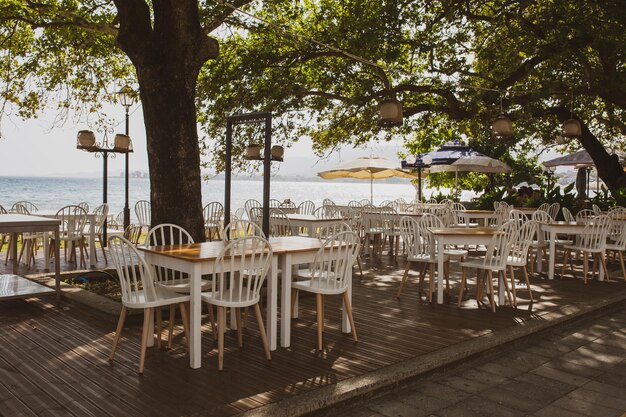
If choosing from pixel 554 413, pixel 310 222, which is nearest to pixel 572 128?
pixel 310 222

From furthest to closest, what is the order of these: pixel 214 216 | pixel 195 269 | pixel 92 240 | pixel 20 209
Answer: pixel 214 216 < pixel 20 209 < pixel 92 240 < pixel 195 269

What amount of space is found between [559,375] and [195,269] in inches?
109

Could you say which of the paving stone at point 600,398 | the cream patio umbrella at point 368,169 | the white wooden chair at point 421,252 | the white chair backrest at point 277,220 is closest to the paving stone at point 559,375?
the paving stone at point 600,398

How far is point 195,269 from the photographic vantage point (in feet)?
12.3

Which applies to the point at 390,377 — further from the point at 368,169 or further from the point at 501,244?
the point at 368,169

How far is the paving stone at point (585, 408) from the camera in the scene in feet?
11.1

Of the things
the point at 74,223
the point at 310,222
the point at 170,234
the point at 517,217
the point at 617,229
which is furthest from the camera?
the point at 617,229

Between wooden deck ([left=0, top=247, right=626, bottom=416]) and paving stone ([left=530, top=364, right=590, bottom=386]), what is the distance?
65 centimetres

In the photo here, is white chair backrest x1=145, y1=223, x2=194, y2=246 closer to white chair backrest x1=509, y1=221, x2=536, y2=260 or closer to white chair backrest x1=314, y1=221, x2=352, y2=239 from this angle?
white chair backrest x1=314, y1=221, x2=352, y2=239

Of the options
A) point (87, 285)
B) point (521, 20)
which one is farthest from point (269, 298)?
point (521, 20)

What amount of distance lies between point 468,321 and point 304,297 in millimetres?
1850

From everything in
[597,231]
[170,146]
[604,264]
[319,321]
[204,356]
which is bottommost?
[204,356]

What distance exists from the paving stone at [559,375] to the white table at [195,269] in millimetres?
2025

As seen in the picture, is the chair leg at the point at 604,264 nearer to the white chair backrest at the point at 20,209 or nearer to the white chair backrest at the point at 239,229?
the white chair backrest at the point at 239,229
